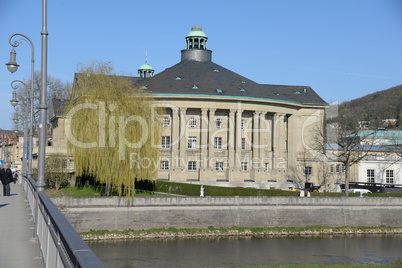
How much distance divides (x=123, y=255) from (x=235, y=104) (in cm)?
3925

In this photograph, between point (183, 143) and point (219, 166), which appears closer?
point (183, 143)

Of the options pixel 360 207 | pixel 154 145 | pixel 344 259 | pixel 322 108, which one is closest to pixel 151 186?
pixel 154 145

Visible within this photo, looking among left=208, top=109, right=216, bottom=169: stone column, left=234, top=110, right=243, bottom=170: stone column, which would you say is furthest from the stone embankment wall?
left=208, top=109, right=216, bottom=169: stone column

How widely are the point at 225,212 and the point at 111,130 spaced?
11730mm

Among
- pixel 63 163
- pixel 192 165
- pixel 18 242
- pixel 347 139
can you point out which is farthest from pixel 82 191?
pixel 18 242

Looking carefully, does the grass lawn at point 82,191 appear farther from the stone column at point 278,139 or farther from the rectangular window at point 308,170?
the rectangular window at point 308,170

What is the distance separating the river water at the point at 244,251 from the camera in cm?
3456

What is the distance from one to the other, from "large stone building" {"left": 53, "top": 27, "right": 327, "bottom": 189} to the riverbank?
22777 millimetres

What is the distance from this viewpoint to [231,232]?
46.1m

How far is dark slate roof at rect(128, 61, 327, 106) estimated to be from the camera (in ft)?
234

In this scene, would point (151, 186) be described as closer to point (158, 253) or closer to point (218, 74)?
point (158, 253)

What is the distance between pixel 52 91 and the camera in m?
88.9

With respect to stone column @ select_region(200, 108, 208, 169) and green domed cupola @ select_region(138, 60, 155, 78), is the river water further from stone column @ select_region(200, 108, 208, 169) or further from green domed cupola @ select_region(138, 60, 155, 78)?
green domed cupola @ select_region(138, 60, 155, 78)

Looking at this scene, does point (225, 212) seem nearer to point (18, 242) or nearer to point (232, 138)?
point (232, 138)
